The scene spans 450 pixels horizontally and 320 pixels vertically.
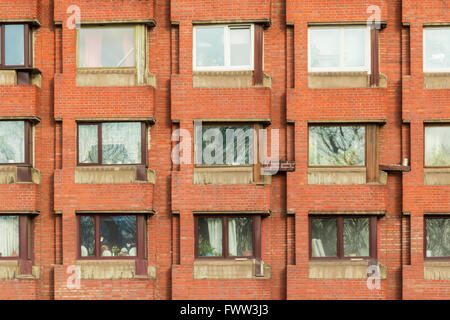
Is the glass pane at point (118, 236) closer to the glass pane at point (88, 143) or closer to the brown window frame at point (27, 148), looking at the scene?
the glass pane at point (88, 143)

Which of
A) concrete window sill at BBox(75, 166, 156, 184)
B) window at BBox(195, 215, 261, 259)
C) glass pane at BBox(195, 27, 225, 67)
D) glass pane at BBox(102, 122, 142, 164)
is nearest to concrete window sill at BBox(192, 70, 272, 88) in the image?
glass pane at BBox(195, 27, 225, 67)

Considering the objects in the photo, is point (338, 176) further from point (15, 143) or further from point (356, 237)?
point (15, 143)

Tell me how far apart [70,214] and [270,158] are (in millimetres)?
5925

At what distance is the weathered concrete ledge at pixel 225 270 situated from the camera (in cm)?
1969

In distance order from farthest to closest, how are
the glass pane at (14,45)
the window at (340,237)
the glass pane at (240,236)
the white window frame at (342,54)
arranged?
the glass pane at (14,45)
the white window frame at (342,54)
the glass pane at (240,236)
the window at (340,237)

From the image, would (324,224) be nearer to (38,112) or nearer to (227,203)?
(227,203)

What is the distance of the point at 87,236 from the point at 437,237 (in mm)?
10019

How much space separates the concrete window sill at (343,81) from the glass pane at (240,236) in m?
4.34

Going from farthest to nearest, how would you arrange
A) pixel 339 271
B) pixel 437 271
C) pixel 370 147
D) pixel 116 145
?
1. pixel 116 145
2. pixel 370 147
3. pixel 339 271
4. pixel 437 271

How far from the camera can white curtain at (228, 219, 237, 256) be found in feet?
65.6

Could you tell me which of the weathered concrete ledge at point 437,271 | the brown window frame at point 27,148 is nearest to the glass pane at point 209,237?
the brown window frame at point 27,148

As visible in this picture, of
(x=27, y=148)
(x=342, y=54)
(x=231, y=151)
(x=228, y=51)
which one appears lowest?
(x=231, y=151)

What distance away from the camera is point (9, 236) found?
791 inches

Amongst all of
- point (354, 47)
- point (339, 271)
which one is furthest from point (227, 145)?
point (339, 271)
